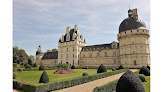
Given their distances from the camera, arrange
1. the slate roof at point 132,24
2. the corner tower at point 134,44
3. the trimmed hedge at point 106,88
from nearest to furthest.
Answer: the trimmed hedge at point 106,88
the corner tower at point 134,44
the slate roof at point 132,24

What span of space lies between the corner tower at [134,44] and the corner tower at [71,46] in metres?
18.5

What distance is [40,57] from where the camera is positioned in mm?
60219

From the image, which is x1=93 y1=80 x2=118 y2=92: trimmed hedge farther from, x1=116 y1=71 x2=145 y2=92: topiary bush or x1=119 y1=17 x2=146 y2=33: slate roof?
x1=119 y1=17 x2=146 y2=33: slate roof

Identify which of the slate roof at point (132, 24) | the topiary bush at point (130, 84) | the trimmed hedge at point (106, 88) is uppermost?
the slate roof at point (132, 24)

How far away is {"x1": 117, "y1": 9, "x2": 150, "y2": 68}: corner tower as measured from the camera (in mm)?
31500

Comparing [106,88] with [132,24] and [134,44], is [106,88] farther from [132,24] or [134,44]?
[132,24]

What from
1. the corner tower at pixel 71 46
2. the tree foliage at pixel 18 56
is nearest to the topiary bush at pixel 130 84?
the corner tower at pixel 71 46

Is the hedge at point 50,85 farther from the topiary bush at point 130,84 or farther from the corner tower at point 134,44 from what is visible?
the corner tower at point 134,44

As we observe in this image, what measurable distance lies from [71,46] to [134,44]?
25.0 meters

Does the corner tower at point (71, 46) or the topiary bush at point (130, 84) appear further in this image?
the corner tower at point (71, 46)

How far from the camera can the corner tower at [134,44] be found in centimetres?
3150

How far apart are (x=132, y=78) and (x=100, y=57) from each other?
35744 mm

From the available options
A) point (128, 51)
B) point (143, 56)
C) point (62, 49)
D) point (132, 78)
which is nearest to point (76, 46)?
point (62, 49)

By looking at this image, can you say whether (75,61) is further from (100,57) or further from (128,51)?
(128,51)
